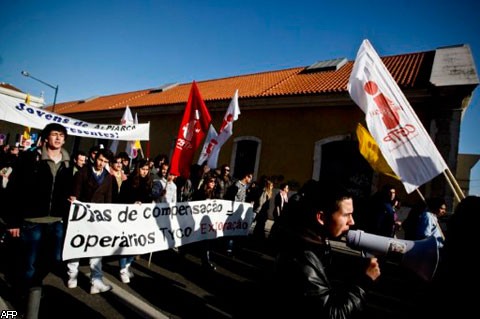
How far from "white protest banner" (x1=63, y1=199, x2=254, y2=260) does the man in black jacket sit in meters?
0.17

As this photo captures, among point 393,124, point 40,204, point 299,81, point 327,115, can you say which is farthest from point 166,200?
point 299,81

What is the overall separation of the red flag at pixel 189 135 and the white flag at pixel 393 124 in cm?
278

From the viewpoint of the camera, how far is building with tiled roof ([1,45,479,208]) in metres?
8.70

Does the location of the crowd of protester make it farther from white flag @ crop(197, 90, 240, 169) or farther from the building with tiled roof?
the building with tiled roof

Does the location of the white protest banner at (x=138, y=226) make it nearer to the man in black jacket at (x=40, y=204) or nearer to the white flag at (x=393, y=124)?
the man in black jacket at (x=40, y=204)

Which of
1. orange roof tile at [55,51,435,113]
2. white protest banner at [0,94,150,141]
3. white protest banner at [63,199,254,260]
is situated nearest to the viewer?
white protest banner at [63,199,254,260]

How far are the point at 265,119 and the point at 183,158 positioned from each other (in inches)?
325

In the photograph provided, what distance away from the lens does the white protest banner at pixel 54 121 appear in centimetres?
519

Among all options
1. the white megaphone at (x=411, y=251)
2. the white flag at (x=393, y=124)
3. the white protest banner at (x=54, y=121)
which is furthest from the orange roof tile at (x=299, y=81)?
the white megaphone at (x=411, y=251)

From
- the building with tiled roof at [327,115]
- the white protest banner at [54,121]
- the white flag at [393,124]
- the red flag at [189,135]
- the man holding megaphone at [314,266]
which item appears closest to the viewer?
the man holding megaphone at [314,266]

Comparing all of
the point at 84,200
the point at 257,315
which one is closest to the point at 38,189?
the point at 84,200

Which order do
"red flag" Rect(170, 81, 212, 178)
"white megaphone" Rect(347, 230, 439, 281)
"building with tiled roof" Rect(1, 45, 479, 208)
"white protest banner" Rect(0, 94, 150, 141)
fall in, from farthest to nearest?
1. "building with tiled roof" Rect(1, 45, 479, 208)
2. "white protest banner" Rect(0, 94, 150, 141)
3. "red flag" Rect(170, 81, 212, 178)
4. "white megaphone" Rect(347, 230, 439, 281)

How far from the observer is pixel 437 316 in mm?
1279

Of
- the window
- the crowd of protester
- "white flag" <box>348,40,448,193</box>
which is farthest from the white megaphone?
the window
